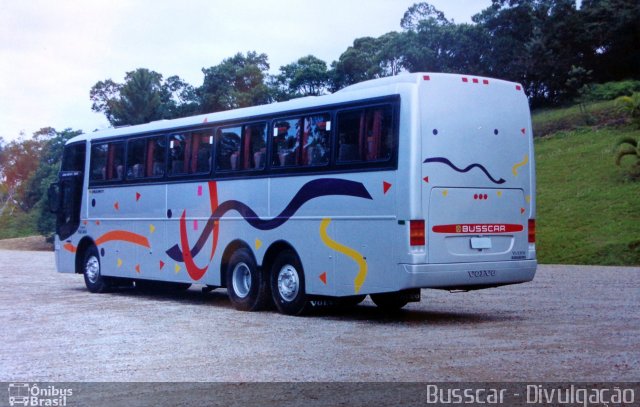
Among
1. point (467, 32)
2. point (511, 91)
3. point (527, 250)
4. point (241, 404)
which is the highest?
point (467, 32)

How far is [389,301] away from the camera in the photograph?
15836 millimetres

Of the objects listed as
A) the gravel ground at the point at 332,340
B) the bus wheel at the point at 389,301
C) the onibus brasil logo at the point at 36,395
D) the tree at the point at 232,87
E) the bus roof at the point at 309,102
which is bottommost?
the onibus brasil logo at the point at 36,395

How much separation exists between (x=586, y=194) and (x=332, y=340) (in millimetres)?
25609

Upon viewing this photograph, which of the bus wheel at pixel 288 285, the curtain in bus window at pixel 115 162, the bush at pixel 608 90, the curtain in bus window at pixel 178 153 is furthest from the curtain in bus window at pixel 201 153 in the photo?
the bush at pixel 608 90

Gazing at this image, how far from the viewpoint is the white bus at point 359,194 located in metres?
13.1

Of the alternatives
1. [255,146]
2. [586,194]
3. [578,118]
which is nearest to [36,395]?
[255,146]

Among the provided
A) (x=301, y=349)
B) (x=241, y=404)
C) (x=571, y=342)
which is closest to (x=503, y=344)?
(x=571, y=342)

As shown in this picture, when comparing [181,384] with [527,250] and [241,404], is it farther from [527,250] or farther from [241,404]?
[527,250]

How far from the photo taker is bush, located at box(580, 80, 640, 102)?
51.1 meters

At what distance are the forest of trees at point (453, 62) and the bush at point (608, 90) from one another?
81 cm

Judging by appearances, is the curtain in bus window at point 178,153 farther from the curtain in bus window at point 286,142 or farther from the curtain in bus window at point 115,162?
the curtain in bus window at point 286,142

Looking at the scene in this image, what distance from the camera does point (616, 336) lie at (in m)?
11.5

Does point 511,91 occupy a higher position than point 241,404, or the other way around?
point 511,91

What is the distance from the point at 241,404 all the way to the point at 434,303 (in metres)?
9.97
